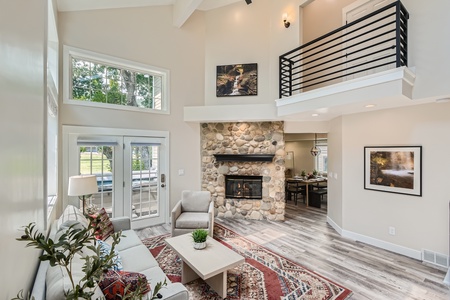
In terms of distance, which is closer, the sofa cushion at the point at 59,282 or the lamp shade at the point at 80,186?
the sofa cushion at the point at 59,282

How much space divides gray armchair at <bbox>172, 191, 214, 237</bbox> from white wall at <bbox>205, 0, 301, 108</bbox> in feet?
8.44

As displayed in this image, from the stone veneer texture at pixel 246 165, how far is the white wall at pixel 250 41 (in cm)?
74

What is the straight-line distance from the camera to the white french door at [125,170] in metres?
4.16

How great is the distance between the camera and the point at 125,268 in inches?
94.9

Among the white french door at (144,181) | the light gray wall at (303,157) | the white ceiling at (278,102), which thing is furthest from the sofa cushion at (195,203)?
the light gray wall at (303,157)

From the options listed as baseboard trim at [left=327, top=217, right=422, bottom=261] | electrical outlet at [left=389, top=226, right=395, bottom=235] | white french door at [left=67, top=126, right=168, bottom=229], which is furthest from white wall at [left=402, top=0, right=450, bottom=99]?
white french door at [left=67, top=126, right=168, bottom=229]

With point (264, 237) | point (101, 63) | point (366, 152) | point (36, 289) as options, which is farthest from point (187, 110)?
point (36, 289)

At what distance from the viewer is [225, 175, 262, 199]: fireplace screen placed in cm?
562

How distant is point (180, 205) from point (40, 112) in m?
3.04

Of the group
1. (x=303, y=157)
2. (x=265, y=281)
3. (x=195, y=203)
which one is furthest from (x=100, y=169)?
(x=303, y=157)

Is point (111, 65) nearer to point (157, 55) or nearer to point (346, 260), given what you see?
point (157, 55)

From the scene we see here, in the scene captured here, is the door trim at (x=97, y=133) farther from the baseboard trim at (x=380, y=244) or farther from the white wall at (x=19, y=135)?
the baseboard trim at (x=380, y=244)

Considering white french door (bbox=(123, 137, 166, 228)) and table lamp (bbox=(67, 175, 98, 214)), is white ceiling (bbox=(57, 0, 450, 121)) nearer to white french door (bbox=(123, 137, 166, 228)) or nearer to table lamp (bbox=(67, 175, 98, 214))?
white french door (bbox=(123, 137, 166, 228))

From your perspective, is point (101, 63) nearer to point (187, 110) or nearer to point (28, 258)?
point (187, 110)
